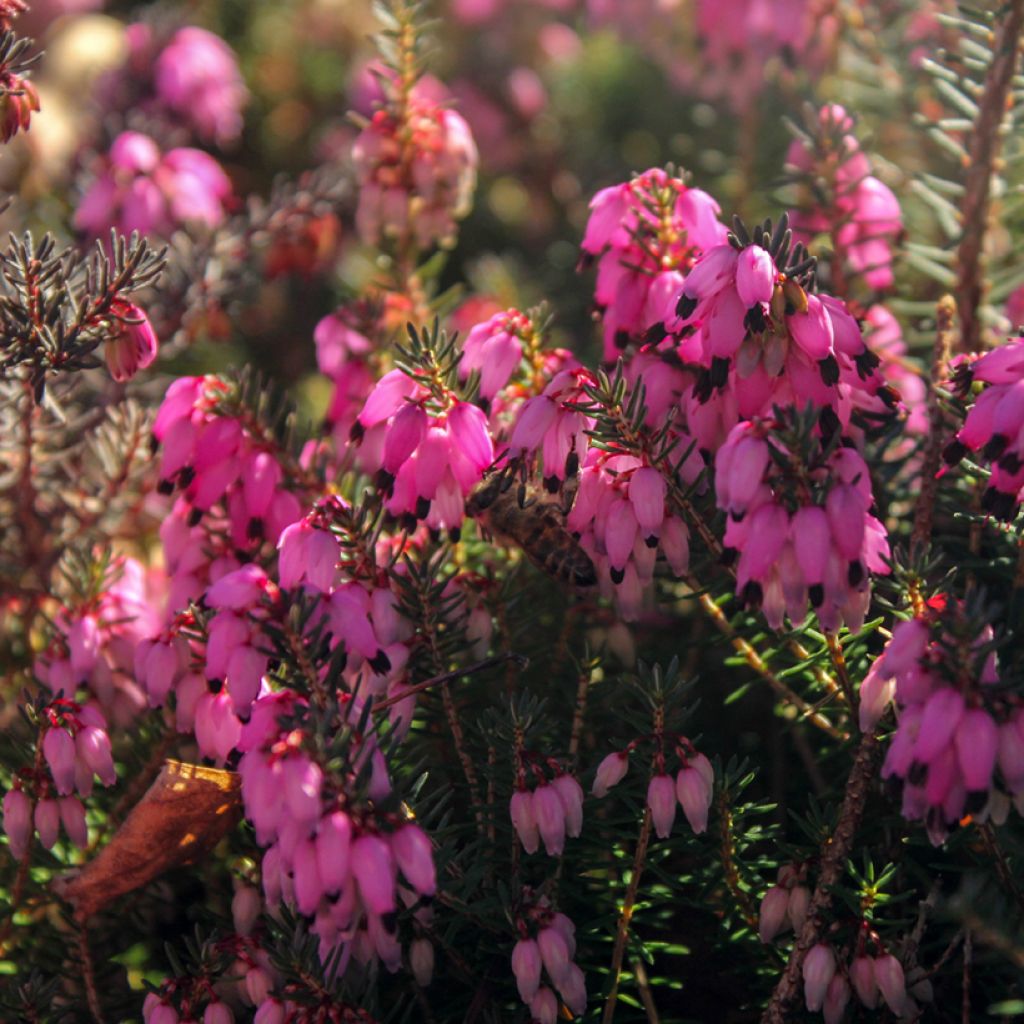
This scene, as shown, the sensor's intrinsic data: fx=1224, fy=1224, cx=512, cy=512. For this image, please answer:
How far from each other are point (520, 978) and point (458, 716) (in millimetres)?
412

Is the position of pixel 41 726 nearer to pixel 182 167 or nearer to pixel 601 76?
pixel 182 167

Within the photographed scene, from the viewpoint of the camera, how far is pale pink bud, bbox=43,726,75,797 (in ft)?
5.57

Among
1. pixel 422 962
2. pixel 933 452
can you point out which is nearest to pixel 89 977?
pixel 422 962

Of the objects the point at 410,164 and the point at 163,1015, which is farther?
the point at 410,164

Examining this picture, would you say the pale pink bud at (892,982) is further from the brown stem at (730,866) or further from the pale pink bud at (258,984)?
the pale pink bud at (258,984)

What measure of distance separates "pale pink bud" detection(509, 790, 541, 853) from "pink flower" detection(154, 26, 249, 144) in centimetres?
260

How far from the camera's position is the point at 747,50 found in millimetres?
3152

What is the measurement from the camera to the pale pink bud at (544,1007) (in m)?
1.57

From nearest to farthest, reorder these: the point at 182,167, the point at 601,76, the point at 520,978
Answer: the point at 520,978, the point at 182,167, the point at 601,76

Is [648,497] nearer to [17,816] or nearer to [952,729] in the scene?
[952,729]

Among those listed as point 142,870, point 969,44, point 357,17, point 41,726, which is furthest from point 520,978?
point 357,17

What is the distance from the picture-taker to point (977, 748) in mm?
1308

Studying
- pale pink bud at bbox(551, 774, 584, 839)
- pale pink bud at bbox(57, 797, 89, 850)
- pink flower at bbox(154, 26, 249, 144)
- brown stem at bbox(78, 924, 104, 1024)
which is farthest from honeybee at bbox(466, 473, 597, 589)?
pink flower at bbox(154, 26, 249, 144)

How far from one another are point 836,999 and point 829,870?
157 mm
